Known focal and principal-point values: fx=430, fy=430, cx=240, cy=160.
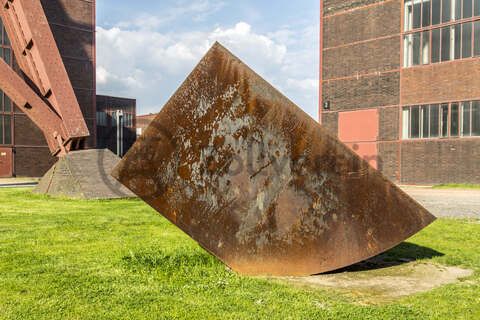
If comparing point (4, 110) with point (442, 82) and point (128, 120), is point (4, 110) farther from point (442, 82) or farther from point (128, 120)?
point (442, 82)

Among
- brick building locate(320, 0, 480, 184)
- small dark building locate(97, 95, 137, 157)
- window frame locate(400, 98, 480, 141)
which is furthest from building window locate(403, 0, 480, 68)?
small dark building locate(97, 95, 137, 157)

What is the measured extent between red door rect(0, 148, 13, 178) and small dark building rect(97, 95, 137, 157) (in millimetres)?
9368

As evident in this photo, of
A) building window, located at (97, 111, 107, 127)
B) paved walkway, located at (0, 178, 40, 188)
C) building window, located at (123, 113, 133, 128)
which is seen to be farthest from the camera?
building window, located at (123, 113, 133, 128)

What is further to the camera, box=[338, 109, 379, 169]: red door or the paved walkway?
box=[338, 109, 379, 169]: red door

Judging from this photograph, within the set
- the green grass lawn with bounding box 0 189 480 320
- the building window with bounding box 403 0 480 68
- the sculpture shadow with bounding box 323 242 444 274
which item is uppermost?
the building window with bounding box 403 0 480 68

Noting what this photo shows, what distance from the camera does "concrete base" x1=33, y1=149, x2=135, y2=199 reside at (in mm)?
11812

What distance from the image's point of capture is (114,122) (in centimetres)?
4138

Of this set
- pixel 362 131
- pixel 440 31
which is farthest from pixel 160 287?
pixel 362 131

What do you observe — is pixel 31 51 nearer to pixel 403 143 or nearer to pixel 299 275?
pixel 299 275

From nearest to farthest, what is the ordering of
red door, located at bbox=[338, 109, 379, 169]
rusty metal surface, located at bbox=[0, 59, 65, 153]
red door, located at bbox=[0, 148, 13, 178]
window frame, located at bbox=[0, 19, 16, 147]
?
rusty metal surface, located at bbox=[0, 59, 65, 153] → red door, located at bbox=[338, 109, 379, 169] → window frame, located at bbox=[0, 19, 16, 147] → red door, located at bbox=[0, 148, 13, 178]

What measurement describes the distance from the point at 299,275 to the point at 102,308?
1.85 m

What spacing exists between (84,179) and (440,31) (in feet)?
69.5

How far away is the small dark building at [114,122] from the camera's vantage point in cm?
3981

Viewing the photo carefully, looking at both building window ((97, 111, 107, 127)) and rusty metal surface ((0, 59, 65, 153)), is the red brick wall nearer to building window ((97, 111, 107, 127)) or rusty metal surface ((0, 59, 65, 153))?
rusty metal surface ((0, 59, 65, 153))
